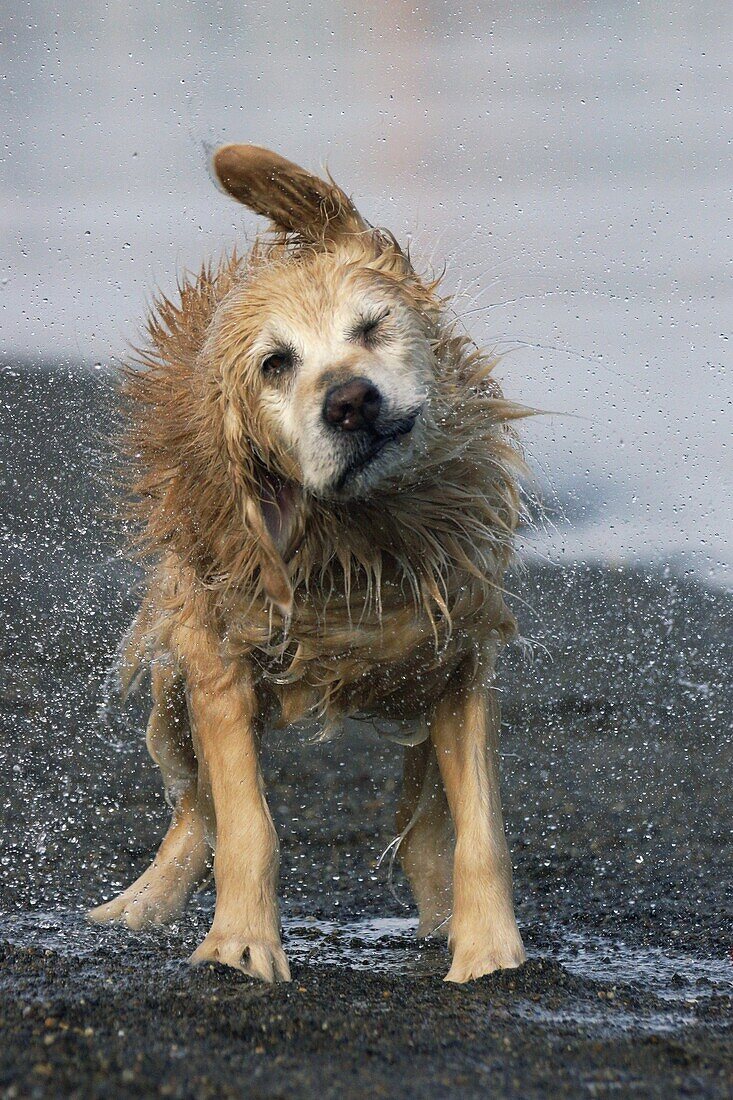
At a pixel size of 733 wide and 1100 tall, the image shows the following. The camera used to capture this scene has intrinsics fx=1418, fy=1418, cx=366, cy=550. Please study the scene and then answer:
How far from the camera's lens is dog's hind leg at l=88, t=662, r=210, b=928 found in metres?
5.16

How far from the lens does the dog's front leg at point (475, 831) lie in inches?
157

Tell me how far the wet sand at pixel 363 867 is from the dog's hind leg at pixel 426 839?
16 cm

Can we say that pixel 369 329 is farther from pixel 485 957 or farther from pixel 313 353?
pixel 485 957

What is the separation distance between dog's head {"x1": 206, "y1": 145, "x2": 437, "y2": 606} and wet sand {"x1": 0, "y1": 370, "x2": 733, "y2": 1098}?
0.94 metres

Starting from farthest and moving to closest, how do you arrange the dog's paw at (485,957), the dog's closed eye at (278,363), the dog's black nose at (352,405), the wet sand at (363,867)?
the dog's paw at (485,957)
the dog's closed eye at (278,363)
the dog's black nose at (352,405)
the wet sand at (363,867)

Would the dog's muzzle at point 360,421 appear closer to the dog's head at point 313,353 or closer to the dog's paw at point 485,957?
the dog's head at point 313,353

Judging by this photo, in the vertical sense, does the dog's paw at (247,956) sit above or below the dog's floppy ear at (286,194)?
below

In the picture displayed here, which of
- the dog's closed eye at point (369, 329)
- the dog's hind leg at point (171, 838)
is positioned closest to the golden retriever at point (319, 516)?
the dog's closed eye at point (369, 329)

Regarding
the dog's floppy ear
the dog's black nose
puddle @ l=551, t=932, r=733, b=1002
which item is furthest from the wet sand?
the dog's floppy ear

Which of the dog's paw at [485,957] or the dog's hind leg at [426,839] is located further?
the dog's hind leg at [426,839]

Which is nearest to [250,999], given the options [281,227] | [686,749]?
[281,227]

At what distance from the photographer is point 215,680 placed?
4.36 meters

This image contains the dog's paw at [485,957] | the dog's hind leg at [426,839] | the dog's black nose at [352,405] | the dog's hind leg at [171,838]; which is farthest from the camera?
the dog's hind leg at [171,838]

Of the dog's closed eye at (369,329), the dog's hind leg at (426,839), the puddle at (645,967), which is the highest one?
the dog's closed eye at (369,329)
